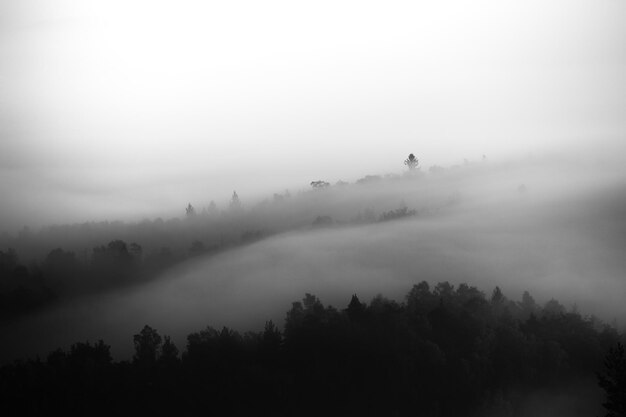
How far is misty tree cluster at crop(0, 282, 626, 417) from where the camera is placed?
84125 mm

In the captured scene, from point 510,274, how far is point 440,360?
59.2m

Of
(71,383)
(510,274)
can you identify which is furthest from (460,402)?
(510,274)

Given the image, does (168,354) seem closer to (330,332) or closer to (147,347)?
(147,347)

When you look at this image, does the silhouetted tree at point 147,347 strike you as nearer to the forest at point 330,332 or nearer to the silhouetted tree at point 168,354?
the forest at point 330,332

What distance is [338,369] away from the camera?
88.2m

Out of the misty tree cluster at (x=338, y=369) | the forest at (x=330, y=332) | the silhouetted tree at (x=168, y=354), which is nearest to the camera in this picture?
the misty tree cluster at (x=338, y=369)

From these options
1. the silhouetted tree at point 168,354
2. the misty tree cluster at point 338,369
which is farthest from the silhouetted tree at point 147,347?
the silhouetted tree at point 168,354

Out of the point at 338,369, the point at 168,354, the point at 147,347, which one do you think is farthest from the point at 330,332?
the point at 147,347

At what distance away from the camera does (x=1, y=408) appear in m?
83.3

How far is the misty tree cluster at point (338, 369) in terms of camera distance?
276 ft

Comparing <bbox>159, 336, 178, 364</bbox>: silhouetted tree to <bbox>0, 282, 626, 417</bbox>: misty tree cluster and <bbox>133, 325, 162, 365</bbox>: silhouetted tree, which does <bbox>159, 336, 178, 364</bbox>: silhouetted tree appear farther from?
<bbox>133, 325, 162, 365</bbox>: silhouetted tree

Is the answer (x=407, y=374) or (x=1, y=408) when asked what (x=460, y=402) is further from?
(x=1, y=408)

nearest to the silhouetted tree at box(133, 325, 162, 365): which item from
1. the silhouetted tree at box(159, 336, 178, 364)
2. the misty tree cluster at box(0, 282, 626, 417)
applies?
the misty tree cluster at box(0, 282, 626, 417)

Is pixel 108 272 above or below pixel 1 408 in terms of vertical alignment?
above
